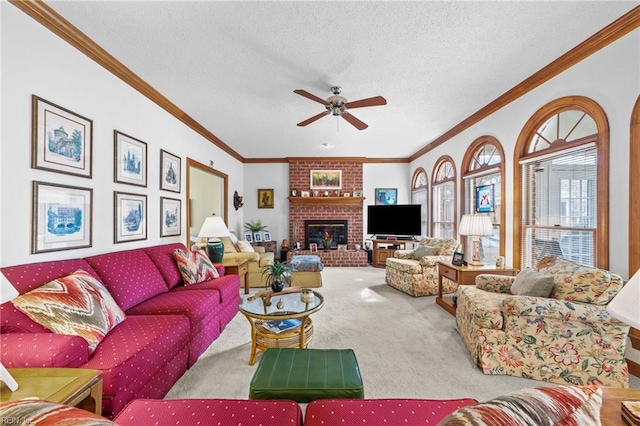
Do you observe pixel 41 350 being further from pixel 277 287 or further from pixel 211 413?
pixel 277 287

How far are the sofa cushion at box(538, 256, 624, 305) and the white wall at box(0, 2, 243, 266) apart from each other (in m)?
4.15

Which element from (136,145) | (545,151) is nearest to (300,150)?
(136,145)

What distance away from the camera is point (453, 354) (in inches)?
97.0

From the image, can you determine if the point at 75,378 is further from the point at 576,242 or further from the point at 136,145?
the point at 576,242

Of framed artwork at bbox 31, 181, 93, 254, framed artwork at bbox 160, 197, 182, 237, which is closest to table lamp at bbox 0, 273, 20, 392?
framed artwork at bbox 31, 181, 93, 254

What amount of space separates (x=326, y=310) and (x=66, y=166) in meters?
3.09

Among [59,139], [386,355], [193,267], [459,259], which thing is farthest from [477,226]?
[59,139]

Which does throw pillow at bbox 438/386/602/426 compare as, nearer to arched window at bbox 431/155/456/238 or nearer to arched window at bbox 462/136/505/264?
arched window at bbox 462/136/505/264

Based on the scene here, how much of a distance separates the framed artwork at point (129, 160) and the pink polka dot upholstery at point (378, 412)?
2831mm

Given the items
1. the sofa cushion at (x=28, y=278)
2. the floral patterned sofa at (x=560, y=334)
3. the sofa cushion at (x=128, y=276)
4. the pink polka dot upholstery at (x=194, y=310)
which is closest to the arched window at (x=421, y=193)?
the floral patterned sofa at (x=560, y=334)

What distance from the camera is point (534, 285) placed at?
7.70ft

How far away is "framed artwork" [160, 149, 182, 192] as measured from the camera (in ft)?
11.3

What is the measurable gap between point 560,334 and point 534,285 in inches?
17.2

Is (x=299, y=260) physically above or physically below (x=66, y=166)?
below
